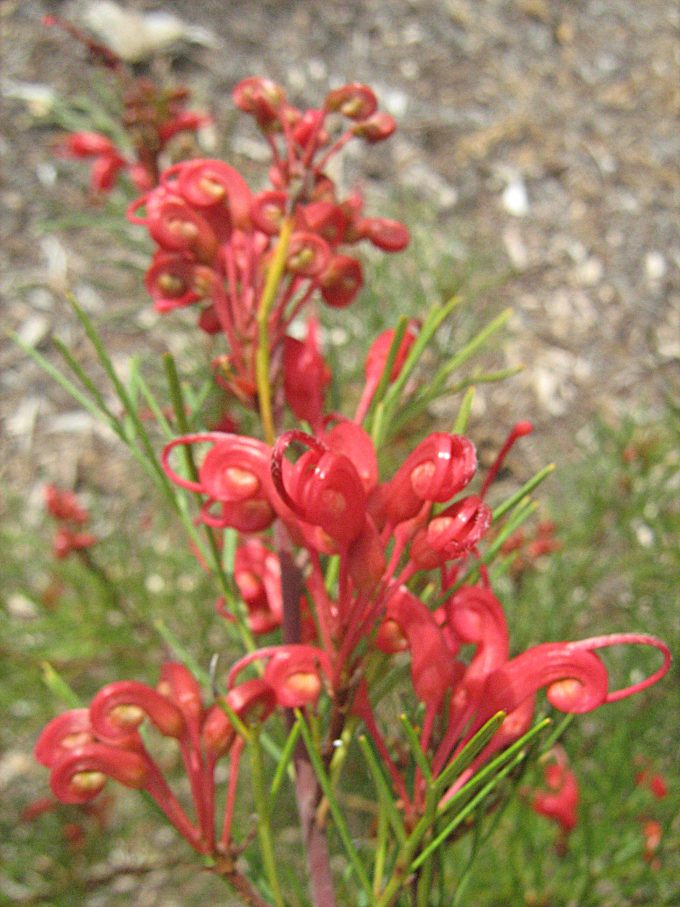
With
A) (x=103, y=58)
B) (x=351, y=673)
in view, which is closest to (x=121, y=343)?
(x=103, y=58)

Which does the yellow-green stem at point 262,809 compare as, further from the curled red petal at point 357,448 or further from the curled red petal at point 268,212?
the curled red petal at point 268,212

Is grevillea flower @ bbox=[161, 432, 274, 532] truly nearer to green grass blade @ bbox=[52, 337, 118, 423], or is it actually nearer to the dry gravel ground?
green grass blade @ bbox=[52, 337, 118, 423]

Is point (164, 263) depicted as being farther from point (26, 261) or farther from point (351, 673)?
point (26, 261)

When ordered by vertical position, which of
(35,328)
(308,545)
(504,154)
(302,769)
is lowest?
(35,328)

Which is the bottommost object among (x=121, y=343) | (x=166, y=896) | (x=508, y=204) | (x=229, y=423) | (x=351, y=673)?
(x=166, y=896)

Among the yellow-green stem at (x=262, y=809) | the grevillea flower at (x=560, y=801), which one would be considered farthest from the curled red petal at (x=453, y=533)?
the grevillea flower at (x=560, y=801)

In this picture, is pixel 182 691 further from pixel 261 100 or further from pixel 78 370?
pixel 261 100

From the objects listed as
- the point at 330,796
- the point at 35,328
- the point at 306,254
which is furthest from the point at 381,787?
the point at 35,328

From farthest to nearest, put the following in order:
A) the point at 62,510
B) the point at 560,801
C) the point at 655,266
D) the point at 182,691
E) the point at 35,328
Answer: the point at 655,266 → the point at 35,328 → the point at 62,510 → the point at 560,801 → the point at 182,691
